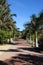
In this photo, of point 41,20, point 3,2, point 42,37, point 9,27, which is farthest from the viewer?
point 9,27

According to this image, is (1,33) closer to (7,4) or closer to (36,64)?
(7,4)

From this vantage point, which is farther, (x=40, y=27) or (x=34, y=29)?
(x=34, y=29)

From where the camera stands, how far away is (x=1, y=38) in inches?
2111

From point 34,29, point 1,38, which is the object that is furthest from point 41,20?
point 1,38

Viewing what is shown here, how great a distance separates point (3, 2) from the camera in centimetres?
4503

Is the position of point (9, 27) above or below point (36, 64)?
above

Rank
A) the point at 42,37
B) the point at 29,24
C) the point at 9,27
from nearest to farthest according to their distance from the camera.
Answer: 1. the point at 42,37
2. the point at 29,24
3. the point at 9,27

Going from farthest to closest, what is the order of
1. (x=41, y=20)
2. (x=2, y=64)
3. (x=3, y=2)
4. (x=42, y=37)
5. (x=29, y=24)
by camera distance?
(x=29, y=24) < (x=3, y=2) < (x=41, y=20) < (x=42, y=37) < (x=2, y=64)

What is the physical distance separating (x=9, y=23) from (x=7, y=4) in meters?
5.71

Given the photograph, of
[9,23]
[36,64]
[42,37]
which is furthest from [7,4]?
[36,64]

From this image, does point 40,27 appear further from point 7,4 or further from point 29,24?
point 7,4

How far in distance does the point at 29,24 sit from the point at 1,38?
31.0 ft

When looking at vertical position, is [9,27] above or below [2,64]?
above

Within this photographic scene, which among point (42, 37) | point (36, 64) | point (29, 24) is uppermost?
point (29, 24)
